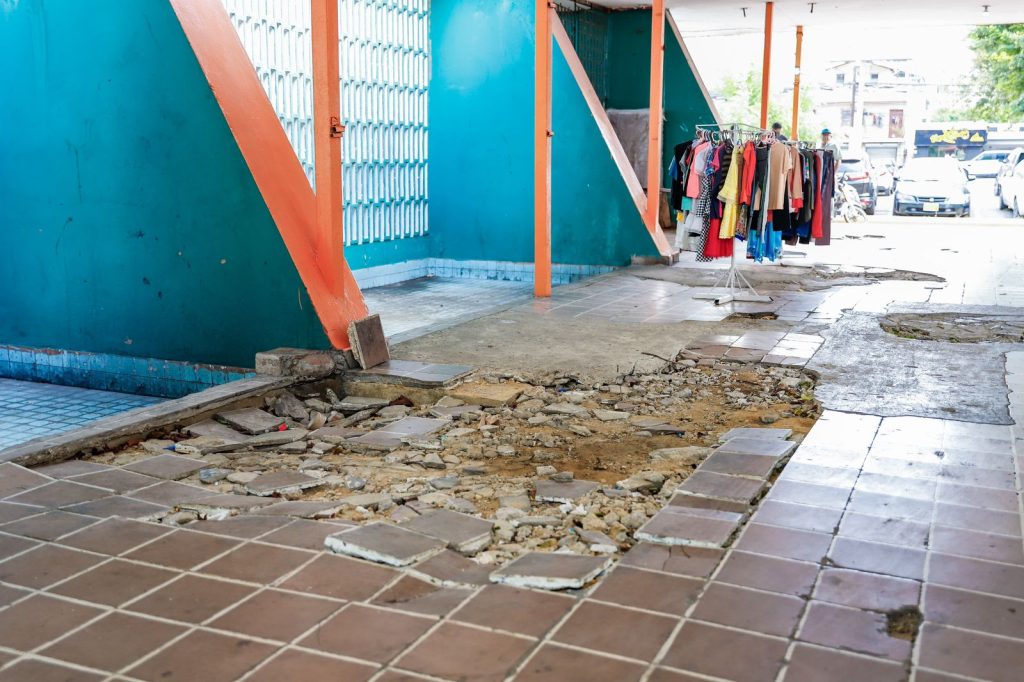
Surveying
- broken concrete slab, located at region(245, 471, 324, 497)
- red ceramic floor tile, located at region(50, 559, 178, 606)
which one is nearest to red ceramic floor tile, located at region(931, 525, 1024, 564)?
broken concrete slab, located at region(245, 471, 324, 497)

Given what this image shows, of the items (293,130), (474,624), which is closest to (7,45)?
(293,130)

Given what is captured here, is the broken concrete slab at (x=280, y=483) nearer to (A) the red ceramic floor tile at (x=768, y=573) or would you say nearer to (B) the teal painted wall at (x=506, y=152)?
(A) the red ceramic floor tile at (x=768, y=573)

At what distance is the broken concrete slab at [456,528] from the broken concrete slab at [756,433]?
1.51 m

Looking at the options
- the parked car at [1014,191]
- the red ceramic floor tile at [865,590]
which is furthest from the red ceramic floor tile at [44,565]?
the parked car at [1014,191]

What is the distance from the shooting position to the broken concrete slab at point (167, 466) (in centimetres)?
399

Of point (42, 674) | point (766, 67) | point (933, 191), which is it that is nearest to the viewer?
point (42, 674)

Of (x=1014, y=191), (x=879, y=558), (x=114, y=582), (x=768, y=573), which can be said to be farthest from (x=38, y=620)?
(x=1014, y=191)

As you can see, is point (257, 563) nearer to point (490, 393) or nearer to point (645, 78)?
point (490, 393)

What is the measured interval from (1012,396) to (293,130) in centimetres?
697

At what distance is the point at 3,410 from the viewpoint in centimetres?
625

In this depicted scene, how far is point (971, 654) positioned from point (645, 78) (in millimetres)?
12283

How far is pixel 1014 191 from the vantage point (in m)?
19.7

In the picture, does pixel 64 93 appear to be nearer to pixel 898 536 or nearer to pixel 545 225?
pixel 545 225

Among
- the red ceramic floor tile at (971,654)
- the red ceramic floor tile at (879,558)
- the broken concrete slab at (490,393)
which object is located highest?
the broken concrete slab at (490,393)
